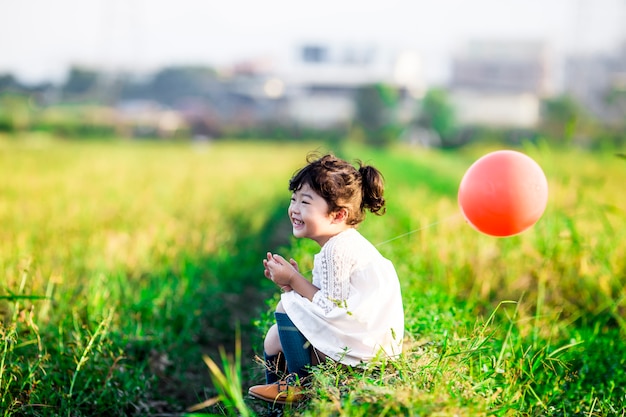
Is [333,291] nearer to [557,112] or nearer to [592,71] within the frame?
[557,112]

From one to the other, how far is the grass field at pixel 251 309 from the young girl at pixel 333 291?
109 mm

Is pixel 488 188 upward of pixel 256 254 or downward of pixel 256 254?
upward

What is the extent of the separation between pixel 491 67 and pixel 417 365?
60.5 m

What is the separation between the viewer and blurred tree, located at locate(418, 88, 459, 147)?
136 ft

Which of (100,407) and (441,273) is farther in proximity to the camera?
(441,273)

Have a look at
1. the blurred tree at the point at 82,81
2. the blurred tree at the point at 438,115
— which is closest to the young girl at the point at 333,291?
the blurred tree at the point at 438,115

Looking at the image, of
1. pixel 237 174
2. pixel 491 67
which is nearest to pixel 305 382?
pixel 237 174

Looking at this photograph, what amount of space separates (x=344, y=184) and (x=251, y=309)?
2.36m

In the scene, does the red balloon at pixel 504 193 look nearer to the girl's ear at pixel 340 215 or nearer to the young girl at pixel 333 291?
the young girl at pixel 333 291

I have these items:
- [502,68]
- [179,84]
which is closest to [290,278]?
[502,68]

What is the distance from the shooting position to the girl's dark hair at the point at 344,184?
2.62 metres

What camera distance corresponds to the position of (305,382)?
2.57 meters

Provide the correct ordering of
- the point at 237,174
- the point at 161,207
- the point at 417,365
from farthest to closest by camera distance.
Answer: the point at 237,174, the point at 161,207, the point at 417,365

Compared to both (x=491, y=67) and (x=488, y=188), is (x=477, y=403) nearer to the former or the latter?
(x=488, y=188)
